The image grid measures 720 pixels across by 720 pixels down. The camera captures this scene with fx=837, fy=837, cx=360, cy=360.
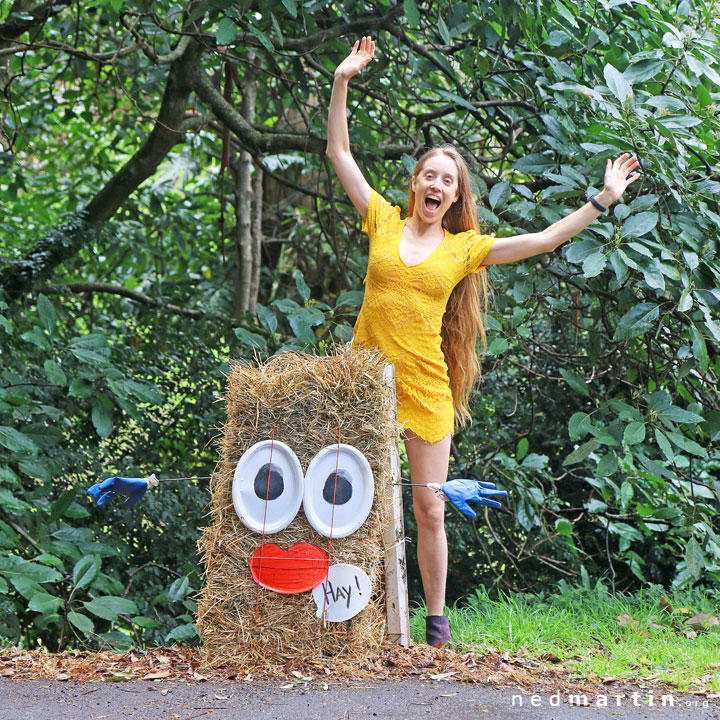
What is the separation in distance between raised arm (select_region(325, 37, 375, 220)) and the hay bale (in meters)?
0.70

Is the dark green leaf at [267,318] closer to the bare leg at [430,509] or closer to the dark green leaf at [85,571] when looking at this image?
the bare leg at [430,509]

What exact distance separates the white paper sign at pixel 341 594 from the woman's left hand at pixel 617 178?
5.34ft

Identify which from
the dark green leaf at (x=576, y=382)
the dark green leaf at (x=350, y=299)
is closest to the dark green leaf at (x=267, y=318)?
the dark green leaf at (x=350, y=299)

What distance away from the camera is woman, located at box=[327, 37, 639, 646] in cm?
313

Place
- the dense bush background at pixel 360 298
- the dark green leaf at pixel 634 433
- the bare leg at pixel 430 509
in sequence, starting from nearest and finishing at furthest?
1. the bare leg at pixel 430 509
2. the dark green leaf at pixel 634 433
3. the dense bush background at pixel 360 298

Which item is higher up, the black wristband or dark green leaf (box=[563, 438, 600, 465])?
the black wristband

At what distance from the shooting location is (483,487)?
290 cm

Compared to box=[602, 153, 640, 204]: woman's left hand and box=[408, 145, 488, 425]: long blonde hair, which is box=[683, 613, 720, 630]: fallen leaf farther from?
box=[602, 153, 640, 204]: woman's left hand

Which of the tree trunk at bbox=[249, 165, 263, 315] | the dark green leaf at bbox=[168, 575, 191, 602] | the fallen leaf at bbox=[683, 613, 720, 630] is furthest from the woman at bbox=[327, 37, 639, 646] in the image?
the tree trunk at bbox=[249, 165, 263, 315]

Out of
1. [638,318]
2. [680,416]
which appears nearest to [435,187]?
[638,318]

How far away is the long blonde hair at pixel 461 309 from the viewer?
3.37 m

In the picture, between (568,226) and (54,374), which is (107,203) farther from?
(568,226)

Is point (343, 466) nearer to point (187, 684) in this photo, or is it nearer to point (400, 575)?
point (400, 575)

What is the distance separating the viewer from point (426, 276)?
10.3 feet
